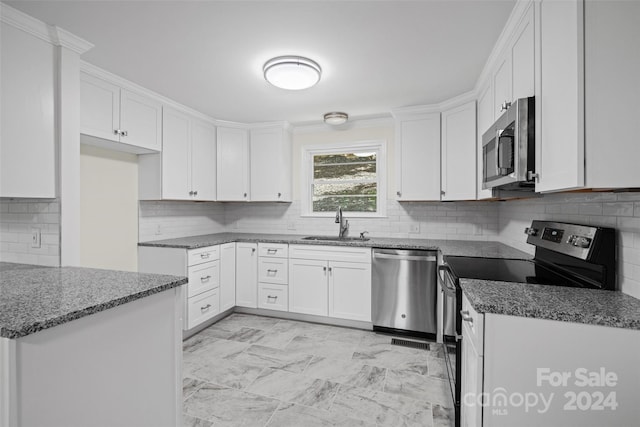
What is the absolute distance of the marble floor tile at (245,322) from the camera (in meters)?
3.32

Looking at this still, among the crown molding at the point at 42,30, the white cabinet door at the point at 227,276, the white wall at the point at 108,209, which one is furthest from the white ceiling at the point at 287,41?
the white cabinet door at the point at 227,276

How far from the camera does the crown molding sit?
167cm

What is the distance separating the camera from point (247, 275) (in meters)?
3.61

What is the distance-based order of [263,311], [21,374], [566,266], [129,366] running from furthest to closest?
1. [263,311]
2. [566,266]
3. [129,366]
4. [21,374]

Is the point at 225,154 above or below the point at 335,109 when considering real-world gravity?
below

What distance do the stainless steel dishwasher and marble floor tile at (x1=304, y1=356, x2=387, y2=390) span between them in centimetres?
69

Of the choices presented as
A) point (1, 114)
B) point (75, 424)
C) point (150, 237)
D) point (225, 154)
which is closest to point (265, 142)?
point (225, 154)

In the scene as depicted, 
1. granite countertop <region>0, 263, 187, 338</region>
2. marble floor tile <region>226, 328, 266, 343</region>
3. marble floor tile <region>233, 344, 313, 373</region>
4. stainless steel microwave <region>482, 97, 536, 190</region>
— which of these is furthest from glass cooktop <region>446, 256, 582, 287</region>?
marble floor tile <region>226, 328, 266, 343</region>

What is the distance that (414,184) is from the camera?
329cm

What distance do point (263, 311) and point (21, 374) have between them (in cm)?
276

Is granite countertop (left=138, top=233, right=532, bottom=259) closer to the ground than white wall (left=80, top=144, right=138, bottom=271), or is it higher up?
closer to the ground

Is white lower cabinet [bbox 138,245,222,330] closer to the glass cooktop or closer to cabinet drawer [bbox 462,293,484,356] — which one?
the glass cooktop

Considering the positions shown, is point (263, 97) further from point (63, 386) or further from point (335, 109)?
point (63, 386)

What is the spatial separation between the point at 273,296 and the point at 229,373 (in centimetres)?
119
